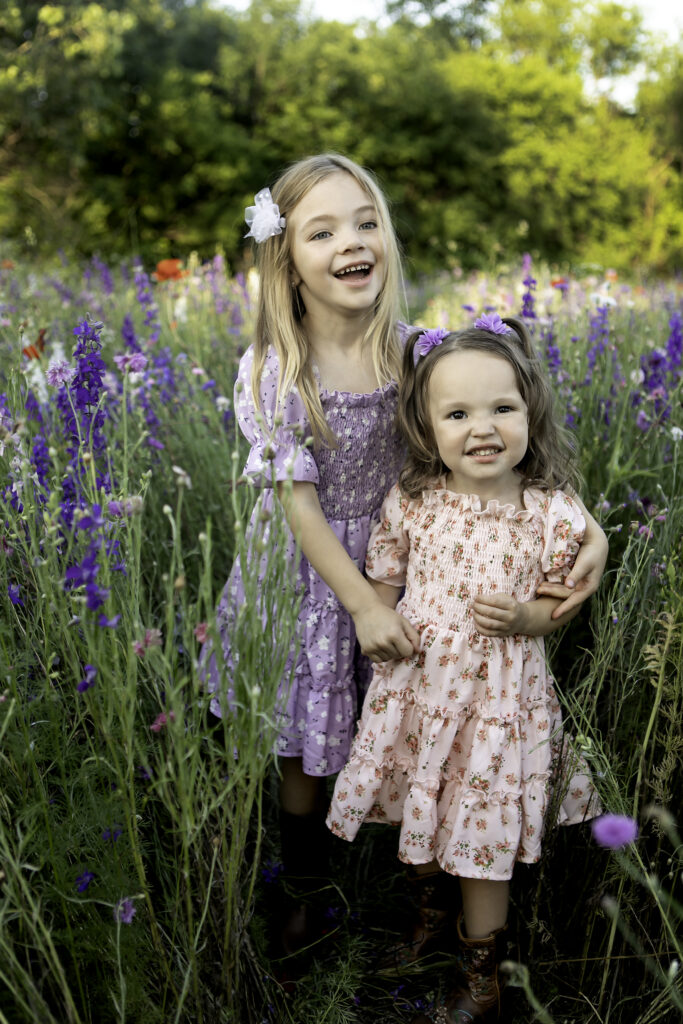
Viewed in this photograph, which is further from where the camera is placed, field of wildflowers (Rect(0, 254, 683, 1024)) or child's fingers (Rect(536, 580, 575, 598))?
child's fingers (Rect(536, 580, 575, 598))

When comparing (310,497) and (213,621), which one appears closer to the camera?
(213,621)

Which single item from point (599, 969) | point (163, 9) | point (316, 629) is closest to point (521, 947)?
point (599, 969)

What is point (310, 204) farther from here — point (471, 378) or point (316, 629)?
point (316, 629)

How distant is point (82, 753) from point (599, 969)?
118 centimetres

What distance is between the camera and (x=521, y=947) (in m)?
1.91

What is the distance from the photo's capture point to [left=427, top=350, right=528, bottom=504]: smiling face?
1771 millimetres

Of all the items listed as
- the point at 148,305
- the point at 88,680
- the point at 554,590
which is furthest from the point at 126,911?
the point at 148,305

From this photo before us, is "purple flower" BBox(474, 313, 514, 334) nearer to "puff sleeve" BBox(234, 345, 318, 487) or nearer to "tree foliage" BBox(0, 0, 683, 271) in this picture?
"puff sleeve" BBox(234, 345, 318, 487)

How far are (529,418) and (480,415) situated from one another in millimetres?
180

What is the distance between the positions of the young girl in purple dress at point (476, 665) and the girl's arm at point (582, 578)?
28mm

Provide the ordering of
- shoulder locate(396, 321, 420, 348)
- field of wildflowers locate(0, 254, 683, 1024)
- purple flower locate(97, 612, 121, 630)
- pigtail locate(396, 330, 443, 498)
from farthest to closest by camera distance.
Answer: shoulder locate(396, 321, 420, 348), pigtail locate(396, 330, 443, 498), field of wildflowers locate(0, 254, 683, 1024), purple flower locate(97, 612, 121, 630)

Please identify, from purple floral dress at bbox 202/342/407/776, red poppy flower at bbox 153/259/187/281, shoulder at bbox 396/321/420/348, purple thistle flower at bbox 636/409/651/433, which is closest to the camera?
purple floral dress at bbox 202/342/407/776

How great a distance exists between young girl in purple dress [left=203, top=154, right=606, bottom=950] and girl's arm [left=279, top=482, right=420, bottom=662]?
0.10 meters

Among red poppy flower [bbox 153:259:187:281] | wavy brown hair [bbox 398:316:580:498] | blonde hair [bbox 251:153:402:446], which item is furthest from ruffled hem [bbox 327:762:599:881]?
red poppy flower [bbox 153:259:187:281]
